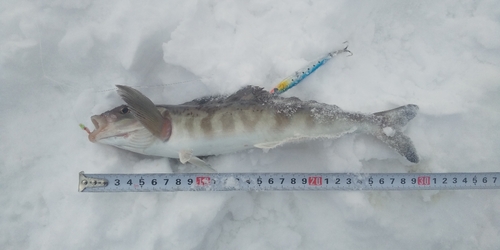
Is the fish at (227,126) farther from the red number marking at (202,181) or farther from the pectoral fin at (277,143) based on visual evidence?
the red number marking at (202,181)

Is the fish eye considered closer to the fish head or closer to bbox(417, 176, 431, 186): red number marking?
the fish head

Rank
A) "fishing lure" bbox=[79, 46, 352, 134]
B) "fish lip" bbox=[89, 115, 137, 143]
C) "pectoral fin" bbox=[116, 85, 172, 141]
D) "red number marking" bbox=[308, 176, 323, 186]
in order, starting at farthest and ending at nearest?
1. "fishing lure" bbox=[79, 46, 352, 134]
2. "red number marking" bbox=[308, 176, 323, 186]
3. "fish lip" bbox=[89, 115, 137, 143]
4. "pectoral fin" bbox=[116, 85, 172, 141]

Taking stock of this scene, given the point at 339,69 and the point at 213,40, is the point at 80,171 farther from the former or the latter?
the point at 339,69

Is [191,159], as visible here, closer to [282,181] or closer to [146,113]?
[146,113]

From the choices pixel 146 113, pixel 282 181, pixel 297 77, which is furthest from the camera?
pixel 297 77

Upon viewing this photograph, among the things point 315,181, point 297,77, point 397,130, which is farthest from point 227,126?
point 397,130

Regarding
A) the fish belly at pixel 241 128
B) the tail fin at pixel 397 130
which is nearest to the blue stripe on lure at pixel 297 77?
the fish belly at pixel 241 128

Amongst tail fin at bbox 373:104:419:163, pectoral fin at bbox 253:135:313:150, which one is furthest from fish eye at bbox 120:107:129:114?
tail fin at bbox 373:104:419:163
